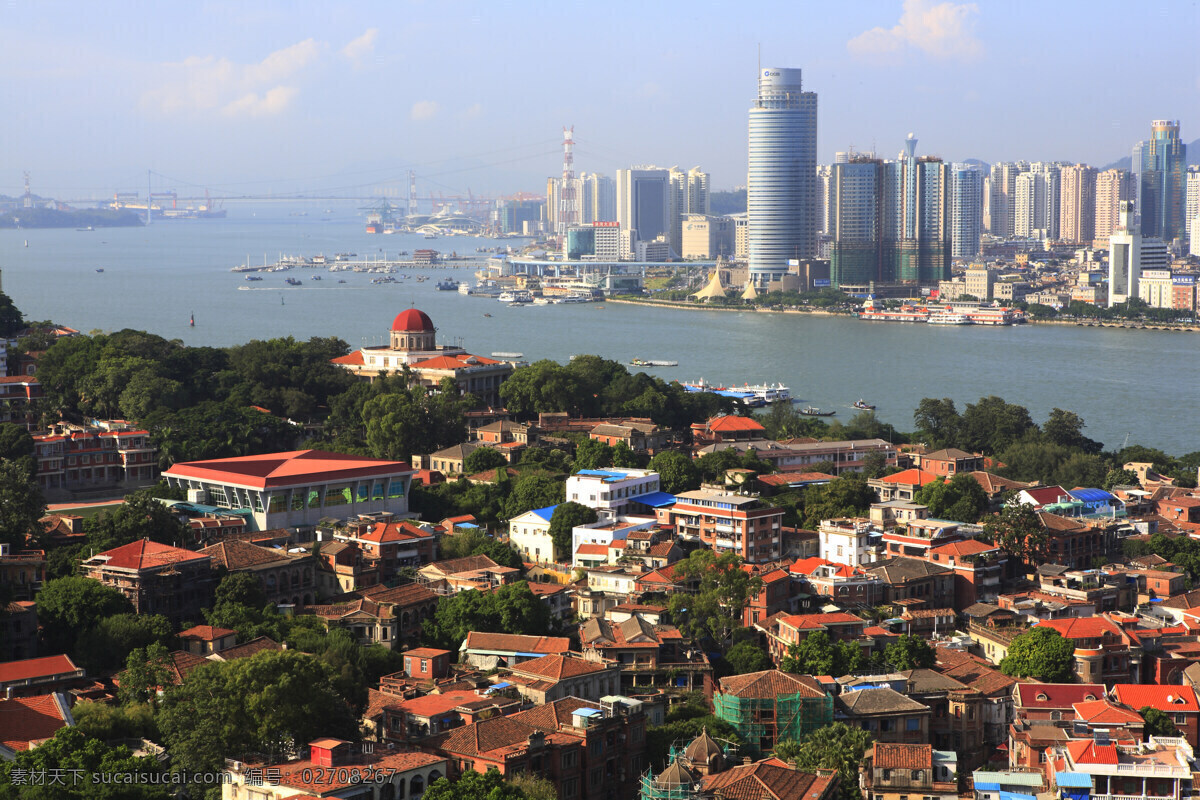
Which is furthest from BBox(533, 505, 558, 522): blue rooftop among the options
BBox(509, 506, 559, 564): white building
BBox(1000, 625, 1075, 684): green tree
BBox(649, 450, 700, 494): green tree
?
BBox(1000, 625, 1075, 684): green tree

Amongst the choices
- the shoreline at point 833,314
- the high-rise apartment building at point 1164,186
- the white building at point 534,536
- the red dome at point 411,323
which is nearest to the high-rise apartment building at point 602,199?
the high-rise apartment building at point 1164,186

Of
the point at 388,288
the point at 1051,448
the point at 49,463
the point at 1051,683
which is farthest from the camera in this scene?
the point at 388,288

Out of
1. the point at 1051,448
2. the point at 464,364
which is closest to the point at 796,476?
the point at 1051,448

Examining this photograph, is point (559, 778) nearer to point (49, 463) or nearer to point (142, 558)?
point (142, 558)

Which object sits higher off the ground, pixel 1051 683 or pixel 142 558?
pixel 142 558

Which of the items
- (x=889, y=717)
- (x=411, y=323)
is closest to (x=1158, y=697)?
(x=889, y=717)

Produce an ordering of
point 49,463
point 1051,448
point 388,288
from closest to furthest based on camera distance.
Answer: point 49,463, point 1051,448, point 388,288

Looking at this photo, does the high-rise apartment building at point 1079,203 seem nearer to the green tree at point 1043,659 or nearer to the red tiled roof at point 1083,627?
the red tiled roof at point 1083,627

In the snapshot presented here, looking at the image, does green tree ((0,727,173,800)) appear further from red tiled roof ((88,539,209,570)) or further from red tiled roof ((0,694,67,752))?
red tiled roof ((88,539,209,570))
